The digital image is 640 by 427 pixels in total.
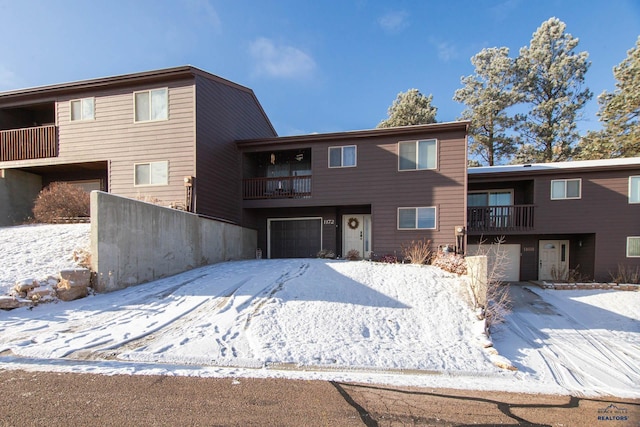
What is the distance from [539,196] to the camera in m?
13.1

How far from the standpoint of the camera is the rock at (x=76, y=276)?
6427 mm

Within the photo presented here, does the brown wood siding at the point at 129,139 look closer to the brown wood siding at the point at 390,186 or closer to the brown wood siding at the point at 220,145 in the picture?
the brown wood siding at the point at 220,145

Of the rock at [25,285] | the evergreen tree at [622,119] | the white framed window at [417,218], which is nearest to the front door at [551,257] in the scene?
the white framed window at [417,218]

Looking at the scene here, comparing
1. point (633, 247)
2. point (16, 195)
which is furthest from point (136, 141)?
point (633, 247)

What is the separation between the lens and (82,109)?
1223 cm

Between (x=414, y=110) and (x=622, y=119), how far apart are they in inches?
482

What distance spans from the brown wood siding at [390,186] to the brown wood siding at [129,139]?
12.5 ft

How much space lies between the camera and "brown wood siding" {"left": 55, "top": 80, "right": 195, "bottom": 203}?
1134 cm

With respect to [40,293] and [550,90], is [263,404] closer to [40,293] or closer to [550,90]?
[40,293]

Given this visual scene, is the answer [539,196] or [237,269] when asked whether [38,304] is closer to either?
[237,269]

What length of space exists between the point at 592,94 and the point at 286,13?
21.4 metres

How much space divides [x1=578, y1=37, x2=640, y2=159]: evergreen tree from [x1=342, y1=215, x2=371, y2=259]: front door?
15.9 meters

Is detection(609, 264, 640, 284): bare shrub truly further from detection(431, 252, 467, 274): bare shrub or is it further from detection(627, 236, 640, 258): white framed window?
detection(431, 252, 467, 274): bare shrub

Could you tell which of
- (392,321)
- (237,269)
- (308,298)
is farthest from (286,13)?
(392,321)
